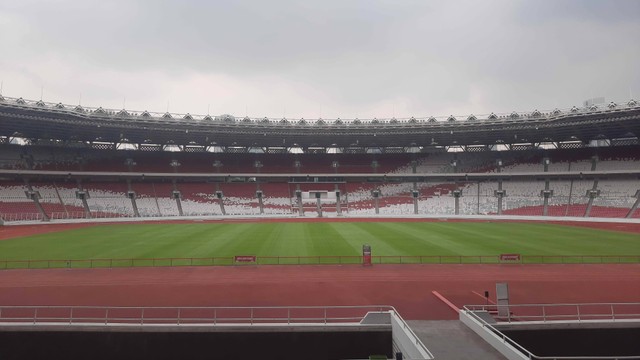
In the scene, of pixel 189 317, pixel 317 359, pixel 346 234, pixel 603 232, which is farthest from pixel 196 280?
pixel 603 232

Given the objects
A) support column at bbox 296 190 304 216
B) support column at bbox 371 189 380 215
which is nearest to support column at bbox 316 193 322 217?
support column at bbox 296 190 304 216

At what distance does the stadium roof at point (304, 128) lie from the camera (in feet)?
167

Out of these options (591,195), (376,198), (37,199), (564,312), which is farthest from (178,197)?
(591,195)

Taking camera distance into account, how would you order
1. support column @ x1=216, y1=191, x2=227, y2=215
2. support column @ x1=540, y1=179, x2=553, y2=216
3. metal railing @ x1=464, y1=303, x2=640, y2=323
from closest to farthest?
1. metal railing @ x1=464, y1=303, x2=640, y2=323
2. support column @ x1=540, y1=179, x2=553, y2=216
3. support column @ x1=216, y1=191, x2=227, y2=215

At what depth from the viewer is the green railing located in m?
24.5

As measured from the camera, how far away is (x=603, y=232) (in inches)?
1583

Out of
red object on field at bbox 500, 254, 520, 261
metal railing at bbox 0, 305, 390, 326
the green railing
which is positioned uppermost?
red object on field at bbox 500, 254, 520, 261

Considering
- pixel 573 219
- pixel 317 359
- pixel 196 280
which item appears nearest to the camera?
pixel 317 359

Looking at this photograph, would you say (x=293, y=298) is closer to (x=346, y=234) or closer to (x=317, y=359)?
(x=317, y=359)

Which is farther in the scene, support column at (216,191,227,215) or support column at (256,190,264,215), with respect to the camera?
support column at (256,190,264,215)

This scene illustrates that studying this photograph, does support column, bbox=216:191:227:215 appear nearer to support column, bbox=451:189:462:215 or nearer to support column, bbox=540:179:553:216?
support column, bbox=451:189:462:215

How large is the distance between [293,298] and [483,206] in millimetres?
52258

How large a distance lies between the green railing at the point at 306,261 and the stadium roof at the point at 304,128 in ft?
103

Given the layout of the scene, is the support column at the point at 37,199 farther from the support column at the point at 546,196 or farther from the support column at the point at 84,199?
the support column at the point at 546,196
